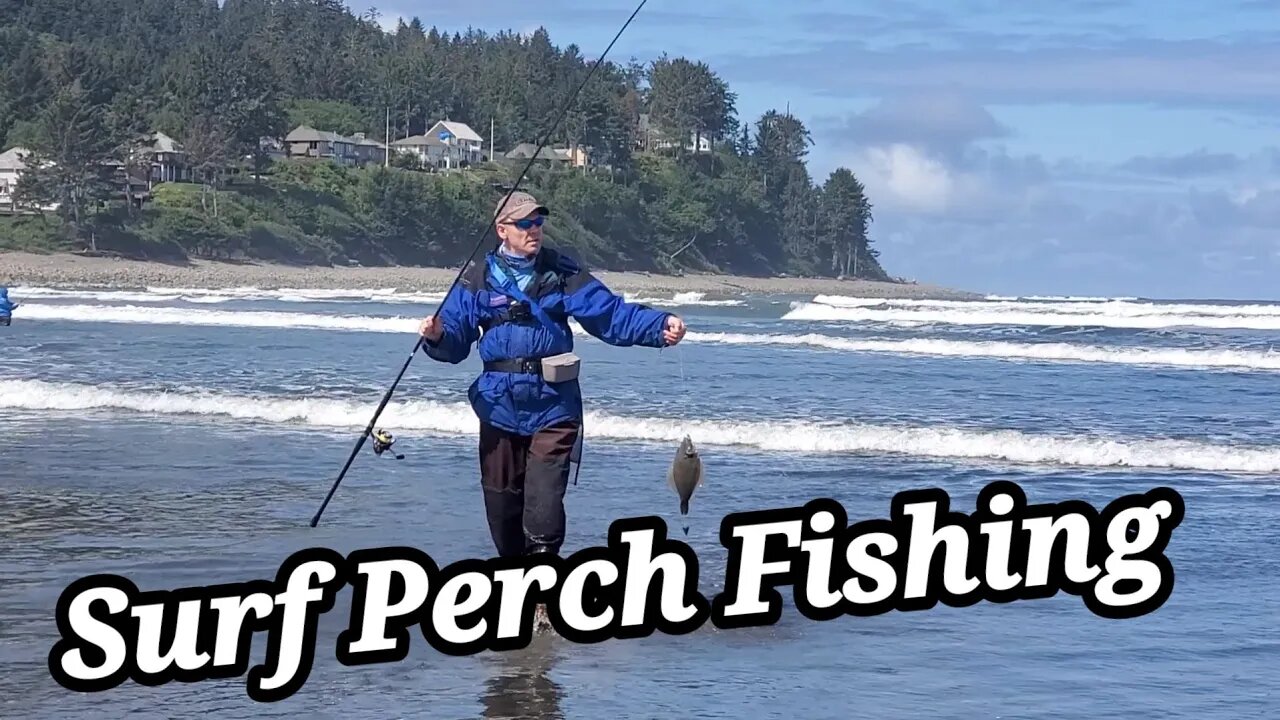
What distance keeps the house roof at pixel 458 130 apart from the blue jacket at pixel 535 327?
423 ft

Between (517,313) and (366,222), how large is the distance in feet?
325

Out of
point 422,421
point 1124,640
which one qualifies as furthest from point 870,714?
point 422,421

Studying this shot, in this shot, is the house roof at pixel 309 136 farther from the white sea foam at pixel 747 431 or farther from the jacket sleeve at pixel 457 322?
the jacket sleeve at pixel 457 322

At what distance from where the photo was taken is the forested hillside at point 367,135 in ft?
302

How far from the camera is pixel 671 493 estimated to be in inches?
424

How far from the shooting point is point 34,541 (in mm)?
8539

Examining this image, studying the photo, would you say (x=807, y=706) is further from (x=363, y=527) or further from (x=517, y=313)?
(x=363, y=527)

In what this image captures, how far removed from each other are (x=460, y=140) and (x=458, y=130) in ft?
3.41

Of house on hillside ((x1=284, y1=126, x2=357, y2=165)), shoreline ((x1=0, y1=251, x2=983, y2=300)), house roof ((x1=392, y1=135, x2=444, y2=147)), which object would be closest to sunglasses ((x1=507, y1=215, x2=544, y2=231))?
shoreline ((x1=0, y1=251, x2=983, y2=300))

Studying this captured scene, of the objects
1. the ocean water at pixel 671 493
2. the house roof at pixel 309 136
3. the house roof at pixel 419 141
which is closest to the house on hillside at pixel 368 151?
the house roof at pixel 419 141

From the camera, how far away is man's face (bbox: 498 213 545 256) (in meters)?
6.33

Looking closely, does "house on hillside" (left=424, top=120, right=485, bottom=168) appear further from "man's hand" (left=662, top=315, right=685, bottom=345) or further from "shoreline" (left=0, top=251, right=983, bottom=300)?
"man's hand" (left=662, top=315, right=685, bottom=345)

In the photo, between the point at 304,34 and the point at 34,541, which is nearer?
the point at 34,541

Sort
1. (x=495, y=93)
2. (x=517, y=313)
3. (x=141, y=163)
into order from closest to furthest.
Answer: (x=517, y=313) → (x=141, y=163) → (x=495, y=93)
